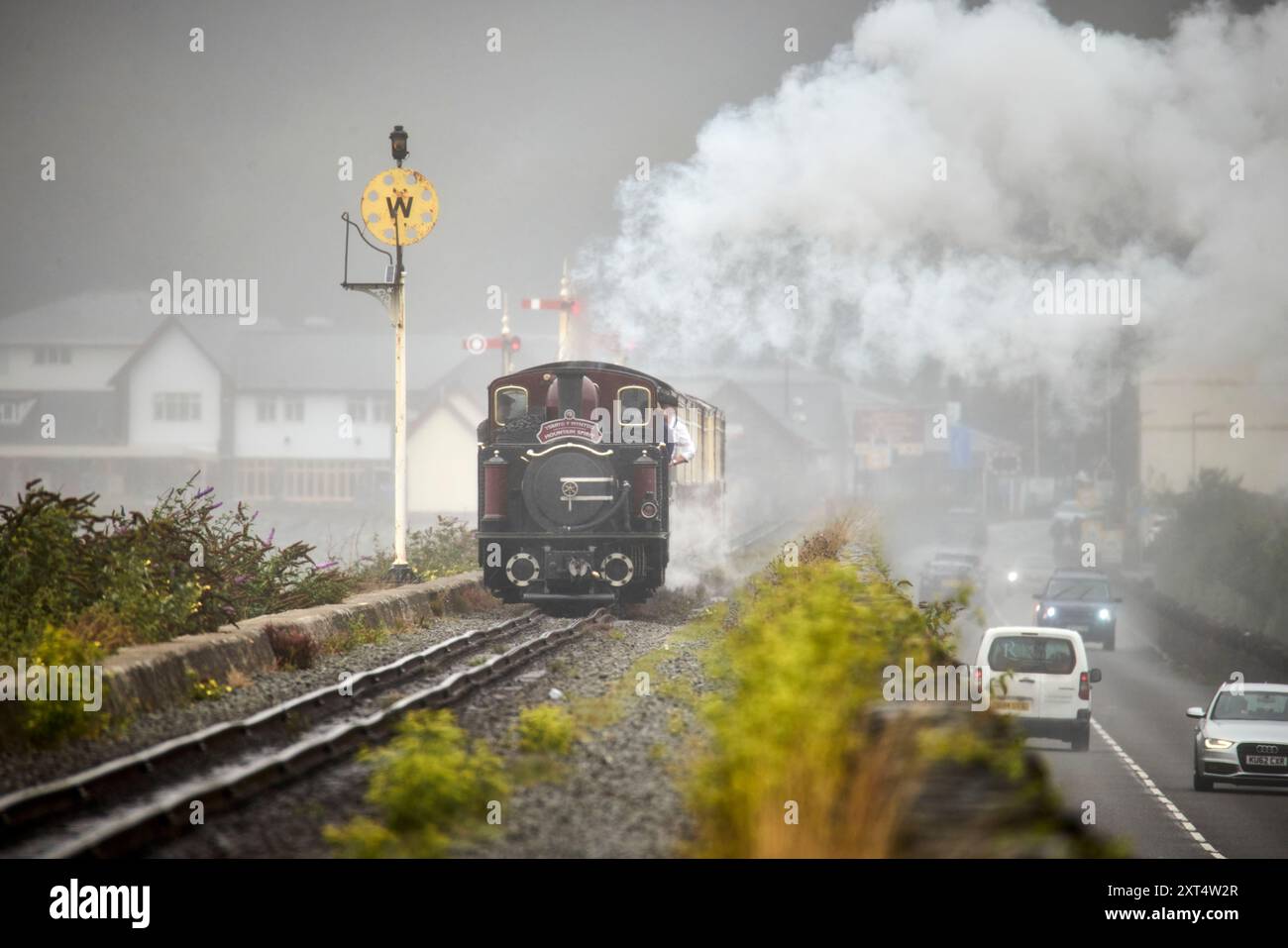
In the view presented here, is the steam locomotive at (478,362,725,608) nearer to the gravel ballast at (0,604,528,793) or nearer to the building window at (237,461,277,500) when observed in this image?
the gravel ballast at (0,604,528,793)

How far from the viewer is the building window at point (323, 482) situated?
72.5 meters

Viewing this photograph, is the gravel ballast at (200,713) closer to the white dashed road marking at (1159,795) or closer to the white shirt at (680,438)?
the white shirt at (680,438)

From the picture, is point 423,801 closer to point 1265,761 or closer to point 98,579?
point 98,579

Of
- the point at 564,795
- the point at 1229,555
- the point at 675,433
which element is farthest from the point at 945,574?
the point at 564,795

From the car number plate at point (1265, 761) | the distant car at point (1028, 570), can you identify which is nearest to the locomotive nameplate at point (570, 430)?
the car number plate at point (1265, 761)

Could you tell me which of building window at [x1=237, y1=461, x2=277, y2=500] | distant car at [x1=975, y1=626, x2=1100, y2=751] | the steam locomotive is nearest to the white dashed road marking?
distant car at [x1=975, y1=626, x2=1100, y2=751]

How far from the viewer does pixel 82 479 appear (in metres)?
70.9

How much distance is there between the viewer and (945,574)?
46656 millimetres

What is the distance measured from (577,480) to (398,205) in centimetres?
532

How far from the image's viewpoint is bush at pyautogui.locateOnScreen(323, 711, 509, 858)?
782cm

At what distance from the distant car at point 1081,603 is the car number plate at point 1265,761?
18.9 meters
